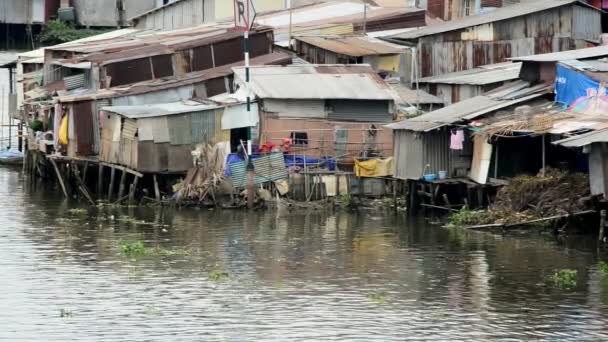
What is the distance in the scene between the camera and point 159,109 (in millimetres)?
38562

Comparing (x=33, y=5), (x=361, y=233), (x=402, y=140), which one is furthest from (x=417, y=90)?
(x=33, y=5)

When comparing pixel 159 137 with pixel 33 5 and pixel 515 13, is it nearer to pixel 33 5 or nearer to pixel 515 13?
pixel 515 13

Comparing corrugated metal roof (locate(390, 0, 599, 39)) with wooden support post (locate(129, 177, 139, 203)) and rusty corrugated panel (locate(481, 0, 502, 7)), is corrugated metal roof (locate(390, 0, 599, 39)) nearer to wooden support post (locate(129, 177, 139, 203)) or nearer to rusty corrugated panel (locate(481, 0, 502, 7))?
rusty corrugated panel (locate(481, 0, 502, 7))

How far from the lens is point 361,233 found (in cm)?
3266

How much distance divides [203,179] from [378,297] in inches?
528

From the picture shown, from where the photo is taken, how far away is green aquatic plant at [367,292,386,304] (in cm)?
2366

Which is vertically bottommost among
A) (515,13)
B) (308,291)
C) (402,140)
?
(308,291)

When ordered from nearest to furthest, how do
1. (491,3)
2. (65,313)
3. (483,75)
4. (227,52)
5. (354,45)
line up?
1. (65,313)
2. (483,75)
3. (227,52)
4. (354,45)
5. (491,3)

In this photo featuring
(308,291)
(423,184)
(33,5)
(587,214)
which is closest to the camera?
(308,291)

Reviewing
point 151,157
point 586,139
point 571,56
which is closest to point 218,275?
point 586,139

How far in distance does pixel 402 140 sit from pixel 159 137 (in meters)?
6.54

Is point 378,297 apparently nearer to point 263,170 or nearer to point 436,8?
point 263,170

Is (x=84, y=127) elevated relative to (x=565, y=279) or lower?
elevated

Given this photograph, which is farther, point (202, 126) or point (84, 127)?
point (84, 127)
